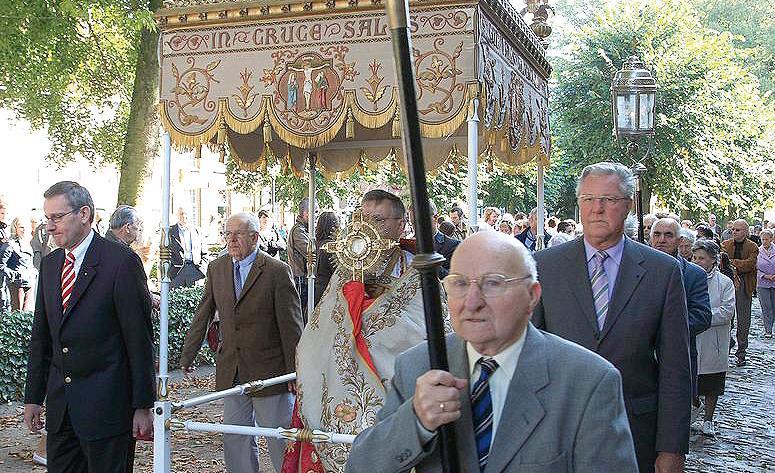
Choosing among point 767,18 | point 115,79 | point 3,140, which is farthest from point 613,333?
point 767,18

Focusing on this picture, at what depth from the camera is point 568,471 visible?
7.63 ft

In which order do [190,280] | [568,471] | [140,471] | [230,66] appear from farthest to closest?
[190,280] < [140,471] < [230,66] < [568,471]

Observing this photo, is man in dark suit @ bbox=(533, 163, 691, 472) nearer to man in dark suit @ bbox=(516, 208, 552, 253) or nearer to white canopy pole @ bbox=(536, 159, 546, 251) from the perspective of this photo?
white canopy pole @ bbox=(536, 159, 546, 251)

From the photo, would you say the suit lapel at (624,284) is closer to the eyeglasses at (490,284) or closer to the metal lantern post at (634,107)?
the eyeglasses at (490,284)

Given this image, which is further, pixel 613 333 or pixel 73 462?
→ pixel 73 462

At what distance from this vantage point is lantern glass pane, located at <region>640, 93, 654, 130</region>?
462 inches

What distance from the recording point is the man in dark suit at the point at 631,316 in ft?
13.5

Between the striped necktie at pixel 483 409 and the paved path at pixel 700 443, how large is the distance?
597 cm

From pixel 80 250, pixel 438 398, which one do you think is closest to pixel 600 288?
pixel 438 398

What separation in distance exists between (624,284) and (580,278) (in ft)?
0.67

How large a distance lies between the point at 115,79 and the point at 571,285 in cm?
1633

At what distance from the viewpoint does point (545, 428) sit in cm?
231

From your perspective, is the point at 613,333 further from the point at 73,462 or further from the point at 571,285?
the point at 73,462

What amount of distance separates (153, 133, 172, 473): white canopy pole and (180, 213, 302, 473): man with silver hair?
60 centimetres
